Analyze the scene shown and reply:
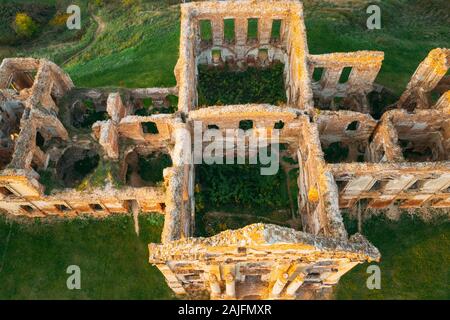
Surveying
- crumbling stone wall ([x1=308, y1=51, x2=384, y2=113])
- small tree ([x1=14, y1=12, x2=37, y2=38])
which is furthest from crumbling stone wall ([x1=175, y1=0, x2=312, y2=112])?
small tree ([x1=14, y1=12, x2=37, y2=38])

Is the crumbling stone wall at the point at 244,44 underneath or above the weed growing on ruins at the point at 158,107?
above

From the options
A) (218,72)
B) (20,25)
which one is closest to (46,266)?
(218,72)

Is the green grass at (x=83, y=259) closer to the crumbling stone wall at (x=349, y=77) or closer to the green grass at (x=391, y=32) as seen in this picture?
the crumbling stone wall at (x=349, y=77)

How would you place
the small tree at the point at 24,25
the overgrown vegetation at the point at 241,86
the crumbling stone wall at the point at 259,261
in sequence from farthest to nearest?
the small tree at the point at 24,25 < the overgrown vegetation at the point at 241,86 < the crumbling stone wall at the point at 259,261

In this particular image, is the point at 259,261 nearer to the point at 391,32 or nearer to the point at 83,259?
the point at 83,259

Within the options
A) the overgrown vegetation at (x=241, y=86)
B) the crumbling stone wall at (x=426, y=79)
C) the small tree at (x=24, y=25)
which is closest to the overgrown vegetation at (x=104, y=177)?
the overgrown vegetation at (x=241, y=86)

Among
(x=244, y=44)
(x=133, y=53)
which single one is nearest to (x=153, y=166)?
(x=244, y=44)

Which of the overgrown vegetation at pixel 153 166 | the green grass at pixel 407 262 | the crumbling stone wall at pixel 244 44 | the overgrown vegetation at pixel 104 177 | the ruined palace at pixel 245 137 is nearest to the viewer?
the ruined palace at pixel 245 137
